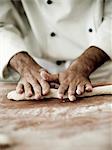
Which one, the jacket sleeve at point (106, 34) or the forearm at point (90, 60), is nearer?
the forearm at point (90, 60)

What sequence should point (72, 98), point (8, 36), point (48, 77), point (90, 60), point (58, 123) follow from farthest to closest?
point (8, 36) → point (90, 60) → point (48, 77) → point (72, 98) → point (58, 123)

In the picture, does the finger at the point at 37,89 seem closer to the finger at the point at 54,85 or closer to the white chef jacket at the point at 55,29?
the finger at the point at 54,85

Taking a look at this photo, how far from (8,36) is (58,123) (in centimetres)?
62

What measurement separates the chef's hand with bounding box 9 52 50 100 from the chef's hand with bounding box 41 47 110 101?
0.11 feet

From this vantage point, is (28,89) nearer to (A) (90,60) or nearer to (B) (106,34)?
(A) (90,60)

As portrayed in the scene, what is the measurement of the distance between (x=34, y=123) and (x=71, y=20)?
67 centimetres

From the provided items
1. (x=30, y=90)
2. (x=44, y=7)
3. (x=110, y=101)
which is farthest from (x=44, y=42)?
(x=110, y=101)

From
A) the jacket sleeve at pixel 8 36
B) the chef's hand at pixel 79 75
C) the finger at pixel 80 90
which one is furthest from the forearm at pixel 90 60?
the jacket sleeve at pixel 8 36

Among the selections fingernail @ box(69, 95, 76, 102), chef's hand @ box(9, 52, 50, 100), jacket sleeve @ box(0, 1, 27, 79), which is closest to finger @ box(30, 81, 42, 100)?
chef's hand @ box(9, 52, 50, 100)

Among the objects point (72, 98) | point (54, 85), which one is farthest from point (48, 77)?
point (72, 98)

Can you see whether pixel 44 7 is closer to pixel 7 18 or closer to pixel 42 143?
pixel 7 18

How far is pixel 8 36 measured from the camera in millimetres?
1493

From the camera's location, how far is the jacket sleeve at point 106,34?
1.43 meters

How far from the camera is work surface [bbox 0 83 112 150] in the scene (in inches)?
32.8
